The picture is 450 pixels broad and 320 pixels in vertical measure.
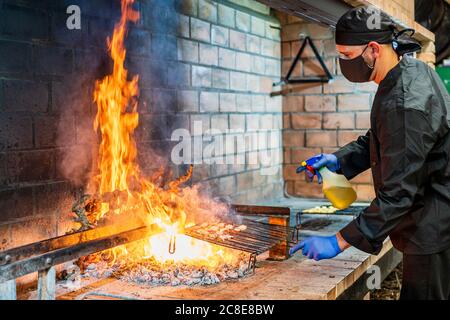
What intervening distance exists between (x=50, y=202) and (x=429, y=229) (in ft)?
8.79

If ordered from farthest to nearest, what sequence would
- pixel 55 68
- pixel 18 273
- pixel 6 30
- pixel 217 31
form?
pixel 217 31, pixel 55 68, pixel 6 30, pixel 18 273

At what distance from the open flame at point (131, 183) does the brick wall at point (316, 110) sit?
3461 millimetres

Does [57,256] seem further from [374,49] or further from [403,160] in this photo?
[374,49]

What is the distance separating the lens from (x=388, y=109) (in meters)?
3.19

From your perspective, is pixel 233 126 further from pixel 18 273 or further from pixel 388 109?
pixel 18 273

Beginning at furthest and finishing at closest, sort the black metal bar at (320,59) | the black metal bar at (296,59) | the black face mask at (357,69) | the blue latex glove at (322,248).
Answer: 1. the black metal bar at (296,59)
2. the black metal bar at (320,59)
3. the black face mask at (357,69)
4. the blue latex glove at (322,248)

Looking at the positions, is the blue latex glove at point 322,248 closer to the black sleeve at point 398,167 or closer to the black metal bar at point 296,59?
the black sleeve at point 398,167

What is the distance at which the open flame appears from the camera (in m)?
4.38

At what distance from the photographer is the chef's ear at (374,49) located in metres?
3.44

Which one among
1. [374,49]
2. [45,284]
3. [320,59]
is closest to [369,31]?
[374,49]

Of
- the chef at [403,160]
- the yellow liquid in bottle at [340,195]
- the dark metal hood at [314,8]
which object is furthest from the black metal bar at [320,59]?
the chef at [403,160]

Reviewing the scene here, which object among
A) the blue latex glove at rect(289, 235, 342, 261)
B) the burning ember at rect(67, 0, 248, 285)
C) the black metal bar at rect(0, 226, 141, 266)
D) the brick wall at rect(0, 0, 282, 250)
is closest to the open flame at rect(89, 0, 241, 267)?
the burning ember at rect(67, 0, 248, 285)

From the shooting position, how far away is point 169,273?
390cm

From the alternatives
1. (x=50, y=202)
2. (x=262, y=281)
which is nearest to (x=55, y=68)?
(x=50, y=202)
